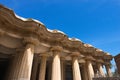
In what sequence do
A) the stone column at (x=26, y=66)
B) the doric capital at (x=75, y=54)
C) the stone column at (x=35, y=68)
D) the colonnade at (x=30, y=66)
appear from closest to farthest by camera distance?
the stone column at (x=26, y=66) < the colonnade at (x=30, y=66) < the stone column at (x=35, y=68) < the doric capital at (x=75, y=54)

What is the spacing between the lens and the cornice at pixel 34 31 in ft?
51.0

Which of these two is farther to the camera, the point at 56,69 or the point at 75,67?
the point at 75,67

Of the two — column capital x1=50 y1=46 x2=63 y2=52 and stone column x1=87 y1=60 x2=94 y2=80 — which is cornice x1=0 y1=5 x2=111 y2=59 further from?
stone column x1=87 y1=60 x2=94 y2=80

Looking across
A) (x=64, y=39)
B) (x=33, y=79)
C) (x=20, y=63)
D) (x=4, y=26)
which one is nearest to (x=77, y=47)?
(x=64, y=39)

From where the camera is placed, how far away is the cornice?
15555 mm

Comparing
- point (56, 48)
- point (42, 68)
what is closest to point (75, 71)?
point (56, 48)

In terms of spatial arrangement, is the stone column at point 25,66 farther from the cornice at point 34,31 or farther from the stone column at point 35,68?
the stone column at point 35,68

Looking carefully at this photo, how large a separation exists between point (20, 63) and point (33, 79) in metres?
5.87

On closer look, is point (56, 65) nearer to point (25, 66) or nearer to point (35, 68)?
point (25, 66)

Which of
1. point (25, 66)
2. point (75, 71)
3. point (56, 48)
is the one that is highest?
point (56, 48)

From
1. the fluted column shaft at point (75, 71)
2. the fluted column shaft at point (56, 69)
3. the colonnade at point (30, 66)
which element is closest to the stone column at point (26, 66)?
the colonnade at point (30, 66)

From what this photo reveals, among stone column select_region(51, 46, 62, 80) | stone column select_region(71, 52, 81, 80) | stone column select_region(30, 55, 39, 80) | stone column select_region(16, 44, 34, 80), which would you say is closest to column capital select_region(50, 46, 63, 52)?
stone column select_region(51, 46, 62, 80)

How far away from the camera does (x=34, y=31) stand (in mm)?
17469

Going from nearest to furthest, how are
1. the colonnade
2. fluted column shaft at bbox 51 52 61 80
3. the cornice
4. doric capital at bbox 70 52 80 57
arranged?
1. the colonnade
2. the cornice
3. fluted column shaft at bbox 51 52 61 80
4. doric capital at bbox 70 52 80 57
